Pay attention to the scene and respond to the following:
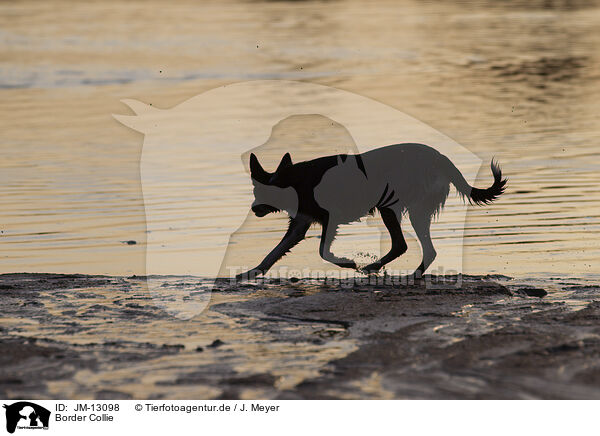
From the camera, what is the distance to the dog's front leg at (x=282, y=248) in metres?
9.16

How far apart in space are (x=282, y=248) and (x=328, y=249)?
519mm

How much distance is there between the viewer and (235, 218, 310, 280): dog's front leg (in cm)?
916

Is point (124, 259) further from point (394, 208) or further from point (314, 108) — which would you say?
point (314, 108)

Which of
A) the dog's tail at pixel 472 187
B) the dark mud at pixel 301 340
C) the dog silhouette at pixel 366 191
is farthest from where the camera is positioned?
the dog's tail at pixel 472 187

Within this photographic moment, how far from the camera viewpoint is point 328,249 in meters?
9.50

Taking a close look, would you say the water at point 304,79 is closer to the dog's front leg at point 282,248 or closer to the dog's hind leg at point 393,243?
the dog's hind leg at point 393,243

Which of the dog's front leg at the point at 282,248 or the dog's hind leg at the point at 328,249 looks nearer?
the dog's front leg at the point at 282,248

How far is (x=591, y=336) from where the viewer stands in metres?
6.58

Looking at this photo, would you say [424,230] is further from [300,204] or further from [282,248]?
[282,248]

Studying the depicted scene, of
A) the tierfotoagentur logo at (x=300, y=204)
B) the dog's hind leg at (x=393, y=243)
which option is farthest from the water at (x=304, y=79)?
the dog's hind leg at (x=393, y=243)

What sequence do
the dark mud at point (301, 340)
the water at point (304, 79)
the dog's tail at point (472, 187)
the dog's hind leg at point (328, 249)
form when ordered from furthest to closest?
the water at point (304, 79) < the dog's hind leg at point (328, 249) < the dog's tail at point (472, 187) < the dark mud at point (301, 340)
